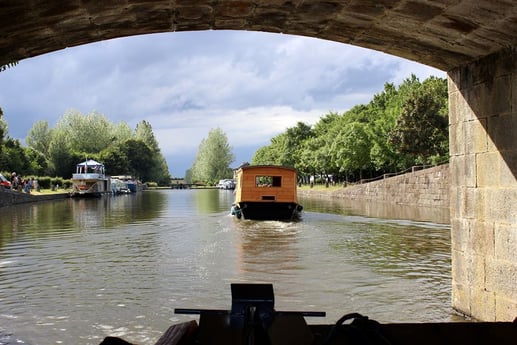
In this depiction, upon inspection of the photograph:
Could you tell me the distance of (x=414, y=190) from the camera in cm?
3666

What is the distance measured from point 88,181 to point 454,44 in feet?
176

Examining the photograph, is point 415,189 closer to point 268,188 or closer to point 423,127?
point 423,127

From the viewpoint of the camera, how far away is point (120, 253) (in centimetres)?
1499

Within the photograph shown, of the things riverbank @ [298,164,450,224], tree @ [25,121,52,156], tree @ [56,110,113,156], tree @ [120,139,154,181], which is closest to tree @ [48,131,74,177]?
tree @ [25,121,52,156]

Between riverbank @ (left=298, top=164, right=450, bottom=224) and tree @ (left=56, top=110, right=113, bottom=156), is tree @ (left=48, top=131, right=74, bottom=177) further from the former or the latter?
riverbank @ (left=298, top=164, right=450, bottom=224)

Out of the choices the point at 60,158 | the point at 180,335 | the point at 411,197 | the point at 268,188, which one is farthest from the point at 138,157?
the point at 180,335

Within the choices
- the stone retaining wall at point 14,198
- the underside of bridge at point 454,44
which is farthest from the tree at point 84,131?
the underside of bridge at point 454,44

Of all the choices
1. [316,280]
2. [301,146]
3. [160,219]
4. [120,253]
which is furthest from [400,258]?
[301,146]

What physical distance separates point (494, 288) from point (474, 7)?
3.33 metres

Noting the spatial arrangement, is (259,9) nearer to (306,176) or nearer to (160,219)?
(160,219)

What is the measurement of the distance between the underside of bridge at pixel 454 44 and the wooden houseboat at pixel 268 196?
18.8m

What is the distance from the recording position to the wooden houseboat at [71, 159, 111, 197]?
182 ft

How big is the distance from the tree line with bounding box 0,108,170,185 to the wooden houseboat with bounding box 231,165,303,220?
50.2 m

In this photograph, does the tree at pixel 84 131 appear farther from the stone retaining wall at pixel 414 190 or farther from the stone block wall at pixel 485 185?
the stone block wall at pixel 485 185
